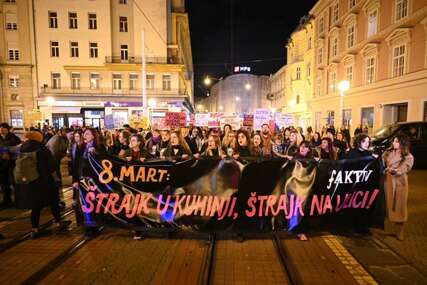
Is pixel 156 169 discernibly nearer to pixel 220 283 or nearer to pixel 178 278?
pixel 178 278

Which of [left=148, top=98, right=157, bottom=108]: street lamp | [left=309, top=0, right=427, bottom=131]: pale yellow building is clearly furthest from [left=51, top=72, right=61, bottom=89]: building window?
[left=309, top=0, right=427, bottom=131]: pale yellow building

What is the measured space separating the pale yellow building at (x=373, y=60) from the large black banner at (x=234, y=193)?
1533 centimetres

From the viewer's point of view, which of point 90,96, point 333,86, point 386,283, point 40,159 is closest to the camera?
point 386,283

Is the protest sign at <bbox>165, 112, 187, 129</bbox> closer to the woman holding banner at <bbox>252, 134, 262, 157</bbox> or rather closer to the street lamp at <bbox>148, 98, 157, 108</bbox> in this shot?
the woman holding banner at <bbox>252, 134, 262, 157</bbox>

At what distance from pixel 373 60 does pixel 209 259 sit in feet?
76.7

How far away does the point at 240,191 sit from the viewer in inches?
191

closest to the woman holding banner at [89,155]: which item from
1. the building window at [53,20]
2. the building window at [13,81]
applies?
the building window at [53,20]

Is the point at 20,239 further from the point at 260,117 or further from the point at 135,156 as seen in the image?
the point at 260,117

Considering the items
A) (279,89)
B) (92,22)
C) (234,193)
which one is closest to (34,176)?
(234,193)

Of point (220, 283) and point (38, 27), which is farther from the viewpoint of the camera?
point (38, 27)

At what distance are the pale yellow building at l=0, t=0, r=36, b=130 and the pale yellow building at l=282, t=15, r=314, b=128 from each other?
33.4 metres

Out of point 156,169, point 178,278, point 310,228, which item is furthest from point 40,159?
point 310,228

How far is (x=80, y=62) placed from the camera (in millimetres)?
35375

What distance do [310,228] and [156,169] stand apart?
2871 mm
